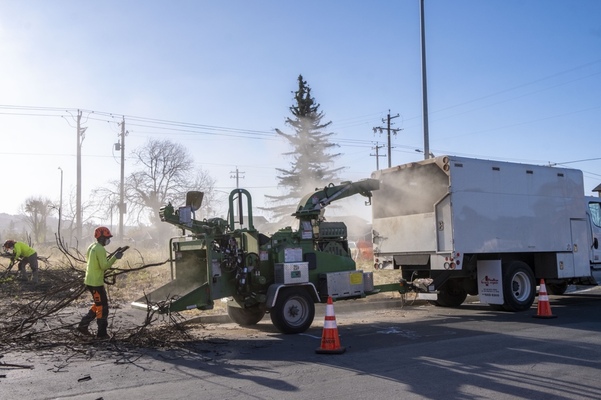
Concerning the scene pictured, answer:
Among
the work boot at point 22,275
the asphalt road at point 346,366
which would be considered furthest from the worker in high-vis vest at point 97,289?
the work boot at point 22,275

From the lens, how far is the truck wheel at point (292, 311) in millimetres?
9711

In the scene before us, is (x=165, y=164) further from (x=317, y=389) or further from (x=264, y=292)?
→ (x=317, y=389)

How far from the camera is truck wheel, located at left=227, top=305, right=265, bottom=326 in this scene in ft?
36.0

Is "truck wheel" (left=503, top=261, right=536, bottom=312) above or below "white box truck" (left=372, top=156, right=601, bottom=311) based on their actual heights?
below

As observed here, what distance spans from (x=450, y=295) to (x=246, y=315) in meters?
5.44

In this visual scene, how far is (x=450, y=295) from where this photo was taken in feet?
45.5

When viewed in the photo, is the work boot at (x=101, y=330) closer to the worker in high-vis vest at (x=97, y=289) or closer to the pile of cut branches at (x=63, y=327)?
the worker in high-vis vest at (x=97, y=289)

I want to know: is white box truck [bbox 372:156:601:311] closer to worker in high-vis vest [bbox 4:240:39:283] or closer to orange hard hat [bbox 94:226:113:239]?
orange hard hat [bbox 94:226:113:239]

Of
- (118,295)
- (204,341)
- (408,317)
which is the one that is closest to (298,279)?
(204,341)

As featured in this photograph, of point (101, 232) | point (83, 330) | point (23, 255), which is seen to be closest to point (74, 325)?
point (83, 330)

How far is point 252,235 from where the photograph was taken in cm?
1021

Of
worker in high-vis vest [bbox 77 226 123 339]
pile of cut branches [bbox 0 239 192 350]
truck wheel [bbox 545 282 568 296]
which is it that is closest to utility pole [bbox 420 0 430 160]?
truck wheel [bbox 545 282 568 296]

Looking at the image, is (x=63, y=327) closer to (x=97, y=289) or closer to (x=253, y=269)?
(x=97, y=289)

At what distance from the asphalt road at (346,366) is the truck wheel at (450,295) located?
3112 millimetres
